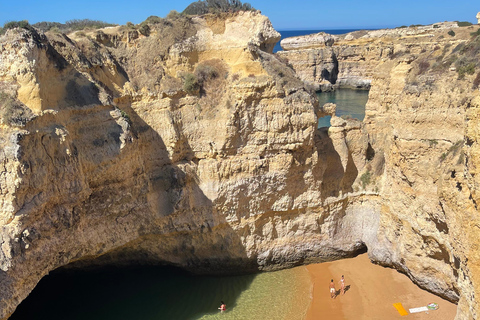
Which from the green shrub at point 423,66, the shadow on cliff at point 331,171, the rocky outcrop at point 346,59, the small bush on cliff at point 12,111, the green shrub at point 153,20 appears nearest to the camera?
the small bush on cliff at point 12,111

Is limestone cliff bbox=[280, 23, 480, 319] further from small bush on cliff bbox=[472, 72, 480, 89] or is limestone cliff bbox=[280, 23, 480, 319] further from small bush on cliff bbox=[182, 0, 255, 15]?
small bush on cliff bbox=[182, 0, 255, 15]

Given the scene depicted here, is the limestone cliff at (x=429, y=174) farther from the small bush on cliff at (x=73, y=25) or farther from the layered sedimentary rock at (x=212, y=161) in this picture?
the small bush on cliff at (x=73, y=25)

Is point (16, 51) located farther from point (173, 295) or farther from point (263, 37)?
point (173, 295)

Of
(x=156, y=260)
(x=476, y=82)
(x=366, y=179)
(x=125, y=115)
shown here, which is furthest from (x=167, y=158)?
(x=476, y=82)

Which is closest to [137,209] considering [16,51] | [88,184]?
[88,184]

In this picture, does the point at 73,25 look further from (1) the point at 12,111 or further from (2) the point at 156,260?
(2) the point at 156,260

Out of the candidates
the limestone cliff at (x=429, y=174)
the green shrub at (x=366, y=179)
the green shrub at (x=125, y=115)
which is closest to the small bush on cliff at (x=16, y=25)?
the green shrub at (x=125, y=115)
